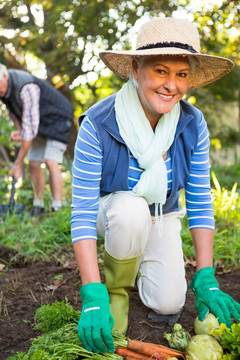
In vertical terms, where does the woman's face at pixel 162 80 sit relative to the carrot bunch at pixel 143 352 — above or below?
above

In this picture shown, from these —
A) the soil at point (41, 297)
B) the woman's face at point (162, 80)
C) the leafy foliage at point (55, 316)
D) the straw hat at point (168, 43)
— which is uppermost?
the straw hat at point (168, 43)

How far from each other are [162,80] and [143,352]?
1248mm

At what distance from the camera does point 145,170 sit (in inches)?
90.4

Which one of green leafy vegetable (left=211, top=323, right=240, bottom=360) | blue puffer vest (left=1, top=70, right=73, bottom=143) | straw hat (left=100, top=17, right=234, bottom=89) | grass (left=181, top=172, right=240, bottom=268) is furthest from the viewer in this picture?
blue puffer vest (left=1, top=70, right=73, bottom=143)

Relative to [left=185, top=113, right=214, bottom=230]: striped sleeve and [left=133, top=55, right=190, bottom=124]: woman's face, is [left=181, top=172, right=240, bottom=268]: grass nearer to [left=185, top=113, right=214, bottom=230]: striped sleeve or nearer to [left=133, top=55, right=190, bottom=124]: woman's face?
[left=185, top=113, right=214, bottom=230]: striped sleeve

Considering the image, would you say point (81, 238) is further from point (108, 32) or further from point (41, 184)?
point (108, 32)

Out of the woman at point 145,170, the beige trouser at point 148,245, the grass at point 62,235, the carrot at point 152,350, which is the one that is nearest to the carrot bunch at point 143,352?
the carrot at point 152,350

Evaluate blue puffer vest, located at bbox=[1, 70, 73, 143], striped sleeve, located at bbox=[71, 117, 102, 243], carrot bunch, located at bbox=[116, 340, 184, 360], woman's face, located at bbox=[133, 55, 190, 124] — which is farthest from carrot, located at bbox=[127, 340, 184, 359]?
blue puffer vest, located at bbox=[1, 70, 73, 143]

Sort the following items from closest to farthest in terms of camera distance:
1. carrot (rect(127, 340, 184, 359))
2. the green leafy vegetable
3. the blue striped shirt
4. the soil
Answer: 1. the green leafy vegetable
2. carrot (rect(127, 340, 184, 359))
3. the blue striped shirt
4. the soil

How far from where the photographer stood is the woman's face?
209cm

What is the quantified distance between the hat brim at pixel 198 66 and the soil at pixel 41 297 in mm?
1335

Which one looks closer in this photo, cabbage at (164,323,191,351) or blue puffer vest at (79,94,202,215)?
cabbage at (164,323,191,351)

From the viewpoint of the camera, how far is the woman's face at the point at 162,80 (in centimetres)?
209

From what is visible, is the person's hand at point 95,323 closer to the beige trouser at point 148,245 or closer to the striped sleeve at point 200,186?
the beige trouser at point 148,245
